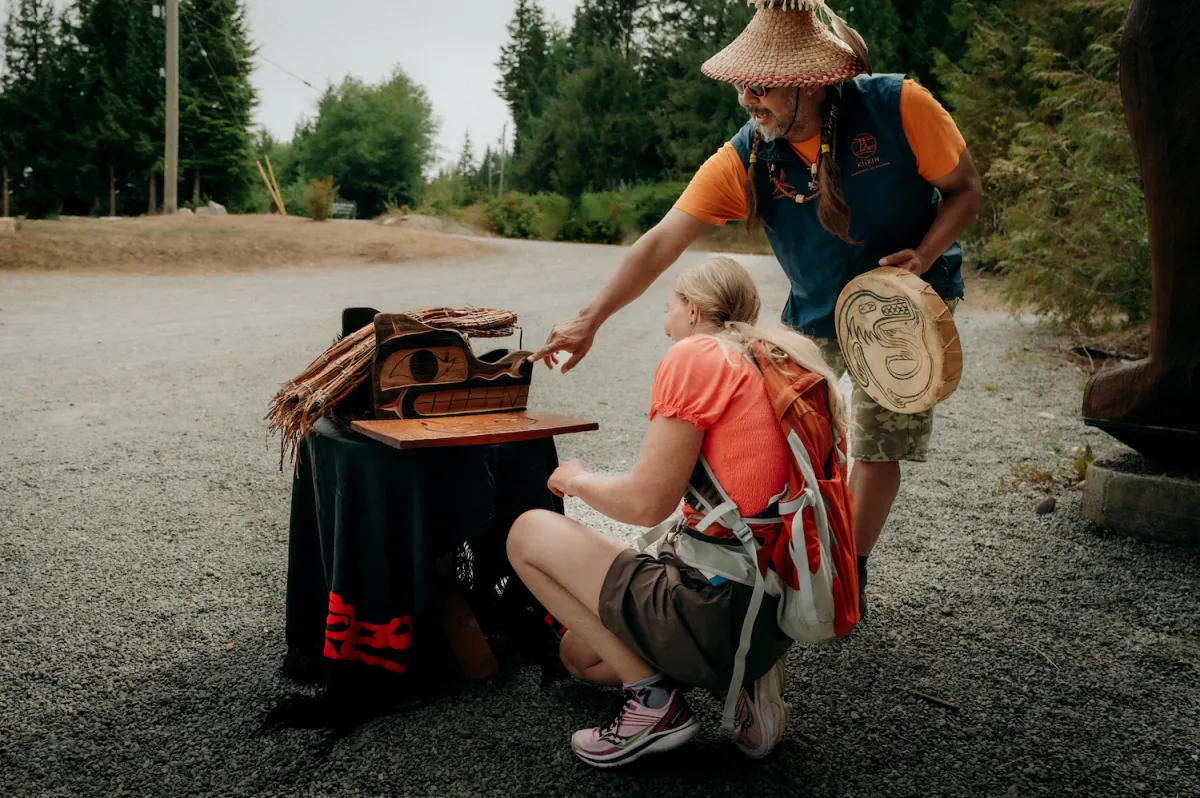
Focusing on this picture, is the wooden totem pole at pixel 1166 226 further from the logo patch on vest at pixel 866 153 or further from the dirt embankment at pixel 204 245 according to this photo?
the dirt embankment at pixel 204 245

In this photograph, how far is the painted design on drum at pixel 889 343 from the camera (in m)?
2.57

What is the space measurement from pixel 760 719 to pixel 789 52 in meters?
1.83

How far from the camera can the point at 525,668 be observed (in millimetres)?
2779

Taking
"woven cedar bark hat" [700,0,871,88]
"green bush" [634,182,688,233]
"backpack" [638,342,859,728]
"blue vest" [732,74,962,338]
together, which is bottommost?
"backpack" [638,342,859,728]

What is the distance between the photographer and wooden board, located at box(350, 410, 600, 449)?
2260mm

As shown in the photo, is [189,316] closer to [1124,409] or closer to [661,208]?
[1124,409]

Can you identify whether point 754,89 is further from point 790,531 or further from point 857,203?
point 790,531

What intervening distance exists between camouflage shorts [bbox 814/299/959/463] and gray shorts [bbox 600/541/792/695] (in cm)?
102

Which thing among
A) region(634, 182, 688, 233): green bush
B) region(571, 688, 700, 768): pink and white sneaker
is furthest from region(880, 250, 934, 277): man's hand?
region(634, 182, 688, 233): green bush

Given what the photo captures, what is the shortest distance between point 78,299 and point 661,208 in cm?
1991

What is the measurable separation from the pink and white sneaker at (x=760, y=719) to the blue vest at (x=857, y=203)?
4.03 feet

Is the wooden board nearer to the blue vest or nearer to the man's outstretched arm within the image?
the man's outstretched arm

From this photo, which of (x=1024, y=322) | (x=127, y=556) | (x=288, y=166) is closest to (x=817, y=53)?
(x=127, y=556)

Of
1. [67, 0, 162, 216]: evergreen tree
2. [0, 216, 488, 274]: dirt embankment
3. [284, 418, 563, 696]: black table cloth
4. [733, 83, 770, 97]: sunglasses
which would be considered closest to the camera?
[284, 418, 563, 696]: black table cloth
